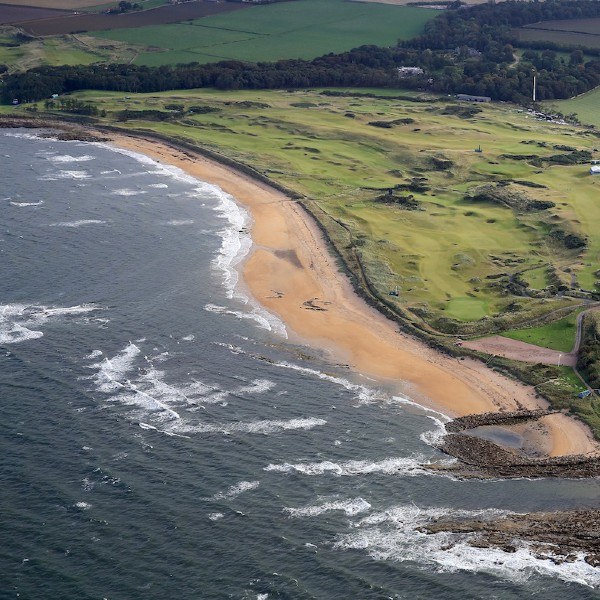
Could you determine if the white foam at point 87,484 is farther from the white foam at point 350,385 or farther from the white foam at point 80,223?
the white foam at point 80,223

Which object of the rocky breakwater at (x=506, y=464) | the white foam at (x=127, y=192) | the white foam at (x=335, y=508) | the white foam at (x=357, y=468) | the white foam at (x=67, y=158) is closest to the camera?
the white foam at (x=335, y=508)

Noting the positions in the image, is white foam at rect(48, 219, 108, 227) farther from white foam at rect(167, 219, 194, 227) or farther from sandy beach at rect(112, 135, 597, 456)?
sandy beach at rect(112, 135, 597, 456)

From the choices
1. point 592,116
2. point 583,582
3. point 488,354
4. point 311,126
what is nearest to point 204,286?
point 488,354

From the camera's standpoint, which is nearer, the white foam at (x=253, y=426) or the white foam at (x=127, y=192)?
the white foam at (x=253, y=426)

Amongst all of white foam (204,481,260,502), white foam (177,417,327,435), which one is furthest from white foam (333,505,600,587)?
white foam (177,417,327,435)

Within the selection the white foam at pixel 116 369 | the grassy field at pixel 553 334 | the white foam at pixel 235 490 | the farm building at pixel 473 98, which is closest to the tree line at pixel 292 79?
the farm building at pixel 473 98

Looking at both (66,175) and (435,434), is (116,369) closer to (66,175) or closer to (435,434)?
(435,434)

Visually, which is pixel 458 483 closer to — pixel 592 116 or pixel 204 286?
pixel 204 286
